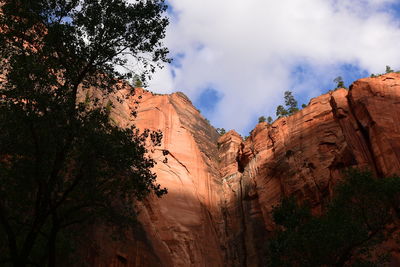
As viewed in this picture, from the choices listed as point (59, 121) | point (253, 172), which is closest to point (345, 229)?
point (59, 121)

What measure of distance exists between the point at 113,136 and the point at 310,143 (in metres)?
27.0

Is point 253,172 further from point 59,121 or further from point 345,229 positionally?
point 59,121

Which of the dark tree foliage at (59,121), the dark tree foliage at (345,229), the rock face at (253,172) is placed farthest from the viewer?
the rock face at (253,172)

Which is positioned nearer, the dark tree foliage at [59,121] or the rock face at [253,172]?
the dark tree foliage at [59,121]

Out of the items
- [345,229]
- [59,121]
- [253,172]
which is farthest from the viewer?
[253,172]

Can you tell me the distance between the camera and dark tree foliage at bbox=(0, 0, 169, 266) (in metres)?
17.1

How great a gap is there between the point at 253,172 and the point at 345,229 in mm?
23215

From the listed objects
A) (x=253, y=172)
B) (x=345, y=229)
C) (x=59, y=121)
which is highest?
(x=253, y=172)

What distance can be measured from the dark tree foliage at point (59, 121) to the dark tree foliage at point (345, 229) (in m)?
10.5

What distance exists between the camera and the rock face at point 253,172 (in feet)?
116

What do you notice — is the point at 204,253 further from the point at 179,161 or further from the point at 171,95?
the point at 171,95

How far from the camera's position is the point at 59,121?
57.7 feet

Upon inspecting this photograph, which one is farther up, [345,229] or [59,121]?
[59,121]

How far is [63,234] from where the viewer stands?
20844 mm
